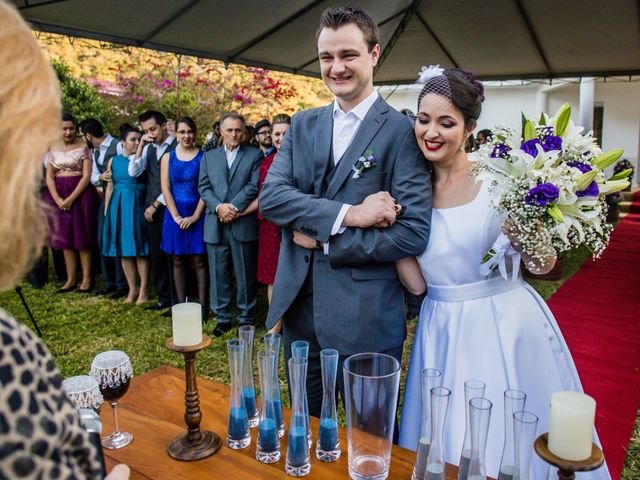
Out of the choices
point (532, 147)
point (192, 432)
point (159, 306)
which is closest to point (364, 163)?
point (532, 147)

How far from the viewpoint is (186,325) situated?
1.47m

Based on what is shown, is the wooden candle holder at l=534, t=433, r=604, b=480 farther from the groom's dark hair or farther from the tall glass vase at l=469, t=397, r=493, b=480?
the groom's dark hair

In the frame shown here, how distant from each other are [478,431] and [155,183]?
4.69 metres

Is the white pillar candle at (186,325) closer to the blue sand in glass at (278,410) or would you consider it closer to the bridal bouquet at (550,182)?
the blue sand in glass at (278,410)

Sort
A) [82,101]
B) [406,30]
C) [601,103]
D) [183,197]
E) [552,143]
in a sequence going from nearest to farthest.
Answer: [552,143] → [183,197] → [406,30] → [82,101] → [601,103]

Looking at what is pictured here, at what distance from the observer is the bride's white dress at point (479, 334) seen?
6.64 ft

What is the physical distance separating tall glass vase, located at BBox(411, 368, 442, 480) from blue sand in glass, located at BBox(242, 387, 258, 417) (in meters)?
0.52

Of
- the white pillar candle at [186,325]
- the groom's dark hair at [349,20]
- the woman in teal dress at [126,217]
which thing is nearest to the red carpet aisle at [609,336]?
the white pillar candle at [186,325]

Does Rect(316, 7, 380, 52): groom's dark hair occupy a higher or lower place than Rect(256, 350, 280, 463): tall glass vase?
higher

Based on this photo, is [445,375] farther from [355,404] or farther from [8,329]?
[8,329]

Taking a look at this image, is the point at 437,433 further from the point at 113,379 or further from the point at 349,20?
the point at 349,20

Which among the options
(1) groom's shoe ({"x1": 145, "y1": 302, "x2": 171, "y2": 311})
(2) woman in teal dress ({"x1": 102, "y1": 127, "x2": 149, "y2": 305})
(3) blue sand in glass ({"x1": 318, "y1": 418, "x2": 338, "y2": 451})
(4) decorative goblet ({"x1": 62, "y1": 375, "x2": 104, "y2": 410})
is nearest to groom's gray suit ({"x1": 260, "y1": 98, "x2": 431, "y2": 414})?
(3) blue sand in glass ({"x1": 318, "y1": 418, "x2": 338, "y2": 451})

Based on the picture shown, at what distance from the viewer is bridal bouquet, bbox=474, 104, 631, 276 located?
1710 mm

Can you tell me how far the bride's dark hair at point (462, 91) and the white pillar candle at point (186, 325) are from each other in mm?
1214
